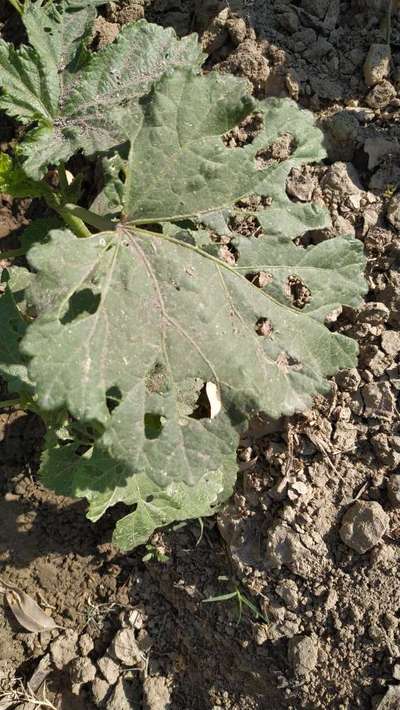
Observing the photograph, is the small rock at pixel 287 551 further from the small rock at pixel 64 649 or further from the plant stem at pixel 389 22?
the plant stem at pixel 389 22

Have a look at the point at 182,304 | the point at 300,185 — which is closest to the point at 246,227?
the point at 300,185

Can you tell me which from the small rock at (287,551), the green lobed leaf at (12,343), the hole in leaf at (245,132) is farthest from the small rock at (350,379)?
the green lobed leaf at (12,343)

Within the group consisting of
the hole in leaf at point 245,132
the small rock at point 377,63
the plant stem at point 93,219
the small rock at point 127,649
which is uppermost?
the small rock at point 377,63

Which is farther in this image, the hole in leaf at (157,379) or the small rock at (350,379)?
the small rock at (350,379)

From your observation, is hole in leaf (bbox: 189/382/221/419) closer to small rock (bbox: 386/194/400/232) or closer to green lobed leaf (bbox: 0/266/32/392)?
green lobed leaf (bbox: 0/266/32/392)

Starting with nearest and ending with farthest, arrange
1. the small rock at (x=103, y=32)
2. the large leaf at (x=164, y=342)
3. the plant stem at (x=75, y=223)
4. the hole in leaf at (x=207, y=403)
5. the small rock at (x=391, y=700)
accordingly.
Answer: the large leaf at (x=164, y=342), the hole in leaf at (x=207, y=403), the small rock at (x=391, y=700), the plant stem at (x=75, y=223), the small rock at (x=103, y=32)

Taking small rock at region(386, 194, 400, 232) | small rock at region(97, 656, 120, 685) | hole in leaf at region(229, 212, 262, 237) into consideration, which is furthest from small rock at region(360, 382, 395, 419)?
A: small rock at region(97, 656, 120, 685)

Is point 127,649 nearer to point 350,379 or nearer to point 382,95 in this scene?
point 350,379
